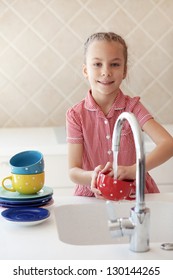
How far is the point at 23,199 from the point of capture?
173 cm

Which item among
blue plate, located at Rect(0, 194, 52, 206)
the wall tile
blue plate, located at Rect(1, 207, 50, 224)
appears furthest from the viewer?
the wall tile

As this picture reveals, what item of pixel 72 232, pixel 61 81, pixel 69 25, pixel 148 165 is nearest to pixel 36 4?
pixel 69 25

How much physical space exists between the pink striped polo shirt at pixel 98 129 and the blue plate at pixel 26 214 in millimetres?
427

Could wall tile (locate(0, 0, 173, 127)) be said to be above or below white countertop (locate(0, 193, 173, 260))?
above

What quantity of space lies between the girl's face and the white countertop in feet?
1.98

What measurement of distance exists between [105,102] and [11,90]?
1.27 meters

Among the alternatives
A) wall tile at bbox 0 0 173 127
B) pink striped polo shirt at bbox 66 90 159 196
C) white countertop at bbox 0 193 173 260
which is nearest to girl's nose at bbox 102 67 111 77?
pink striped polo shirt at bbox 66 90 159 196

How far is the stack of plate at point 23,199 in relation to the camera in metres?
1.73

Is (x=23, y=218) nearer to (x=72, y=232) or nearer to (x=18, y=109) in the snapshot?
(x=72, y=232)

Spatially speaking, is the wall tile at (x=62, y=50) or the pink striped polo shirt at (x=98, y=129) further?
the wall tile at (x=62, y=50)

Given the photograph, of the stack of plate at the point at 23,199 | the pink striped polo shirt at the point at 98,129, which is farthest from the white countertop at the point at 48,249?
the pink striped polo shirt at the point at 98,129

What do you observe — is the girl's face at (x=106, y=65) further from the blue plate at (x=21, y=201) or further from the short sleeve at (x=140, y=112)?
the blue plate at (x=21, y=201)

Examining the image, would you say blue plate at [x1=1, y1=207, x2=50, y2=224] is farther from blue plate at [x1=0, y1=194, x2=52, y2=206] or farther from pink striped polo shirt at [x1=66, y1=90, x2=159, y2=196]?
pink striped polo shirt at [x1=66, y1=90, x2=159, y2=196]

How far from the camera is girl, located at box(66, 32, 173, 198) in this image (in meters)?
2.03
